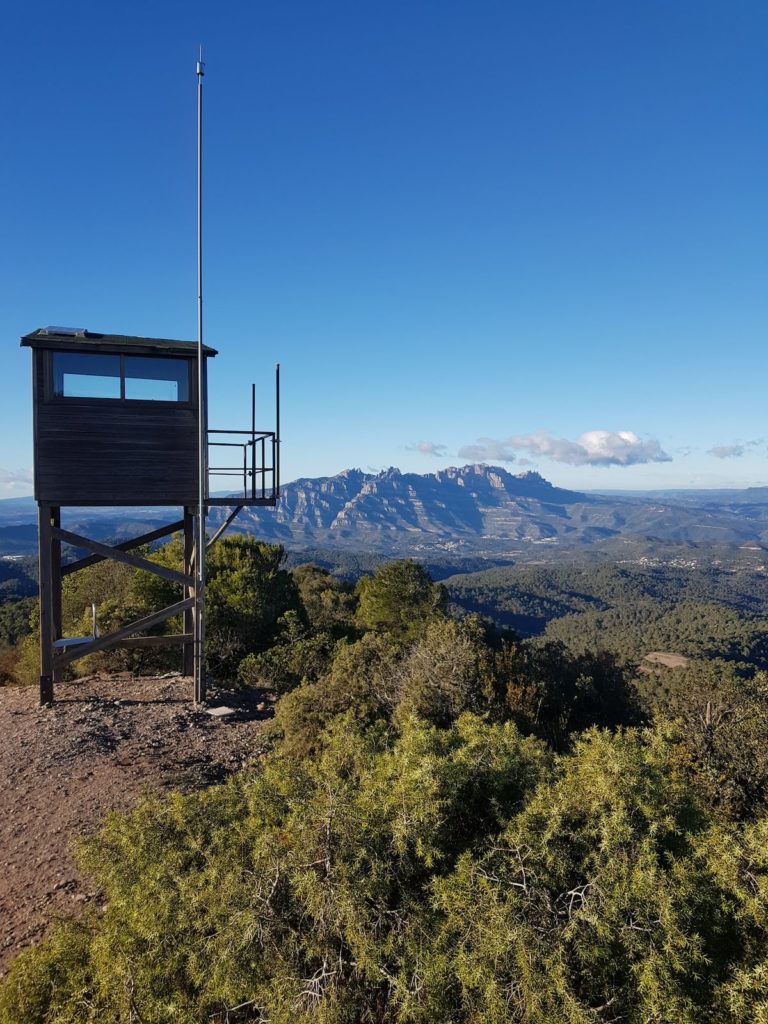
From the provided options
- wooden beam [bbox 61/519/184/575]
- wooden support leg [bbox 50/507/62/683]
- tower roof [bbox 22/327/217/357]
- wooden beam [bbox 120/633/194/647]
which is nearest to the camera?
tower roof [bbox 22/327/217/357]

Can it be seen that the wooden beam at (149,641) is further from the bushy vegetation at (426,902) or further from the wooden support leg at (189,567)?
the bushy vegetation at (426,902)

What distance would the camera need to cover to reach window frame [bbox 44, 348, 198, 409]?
35.4ft

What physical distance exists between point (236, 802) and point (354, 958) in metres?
1.58

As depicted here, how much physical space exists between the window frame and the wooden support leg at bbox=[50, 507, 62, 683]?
210 centimetres

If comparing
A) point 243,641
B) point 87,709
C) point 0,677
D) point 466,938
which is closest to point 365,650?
point 87,709

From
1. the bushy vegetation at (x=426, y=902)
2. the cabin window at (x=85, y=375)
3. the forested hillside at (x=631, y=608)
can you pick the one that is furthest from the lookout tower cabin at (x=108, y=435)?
the forested hillside at (x=631, y=608)

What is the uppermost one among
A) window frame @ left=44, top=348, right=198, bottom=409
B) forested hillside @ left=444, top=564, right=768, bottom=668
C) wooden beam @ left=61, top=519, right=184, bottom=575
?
window frame @ left=44, top=348, right=198, bottom=409

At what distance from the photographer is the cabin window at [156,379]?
11.2m

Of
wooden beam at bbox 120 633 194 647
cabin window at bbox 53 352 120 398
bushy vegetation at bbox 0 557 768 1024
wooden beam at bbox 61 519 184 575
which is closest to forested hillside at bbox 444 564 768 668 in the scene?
wooden beam at bbox 61 519 184 575

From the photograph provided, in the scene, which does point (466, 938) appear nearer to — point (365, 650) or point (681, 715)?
point (365, 650)

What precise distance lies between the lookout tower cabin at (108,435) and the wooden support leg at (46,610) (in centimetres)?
2

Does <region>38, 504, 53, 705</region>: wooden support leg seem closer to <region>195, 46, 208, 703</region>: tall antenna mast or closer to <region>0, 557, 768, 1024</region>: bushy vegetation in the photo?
<region>195, 46, 208, 703</region>: tall antenna mast

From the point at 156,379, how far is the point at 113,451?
5.09ft

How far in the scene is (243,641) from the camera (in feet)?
57.0
